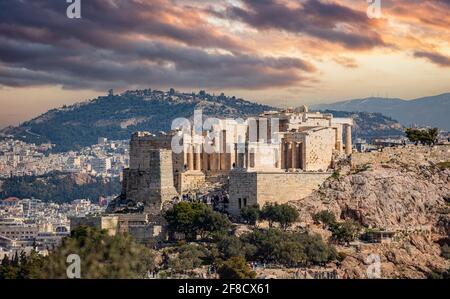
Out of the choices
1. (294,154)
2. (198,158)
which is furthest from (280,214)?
(198,158)

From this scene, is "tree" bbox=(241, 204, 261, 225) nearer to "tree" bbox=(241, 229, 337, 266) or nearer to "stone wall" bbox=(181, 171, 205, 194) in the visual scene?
"tree" bbox=(241, 229, 337, 266)

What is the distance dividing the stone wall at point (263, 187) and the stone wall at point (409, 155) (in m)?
6.95

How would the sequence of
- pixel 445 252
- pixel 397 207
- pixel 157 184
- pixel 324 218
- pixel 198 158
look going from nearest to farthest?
1. pixel 324 218
2. pixel 445 252
3. pixel 157 184
4. pixel 397 207
5. pixel 198 158

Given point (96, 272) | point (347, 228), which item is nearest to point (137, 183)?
point (347, 228)

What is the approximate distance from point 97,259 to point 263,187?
2015 cm

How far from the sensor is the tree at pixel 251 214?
66688 mm

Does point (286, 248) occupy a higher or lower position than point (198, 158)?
lower

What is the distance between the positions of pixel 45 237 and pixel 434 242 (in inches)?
3557

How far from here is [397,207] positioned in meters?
71.9

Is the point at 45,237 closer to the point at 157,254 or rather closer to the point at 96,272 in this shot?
the point at 157,254

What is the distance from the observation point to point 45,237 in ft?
506

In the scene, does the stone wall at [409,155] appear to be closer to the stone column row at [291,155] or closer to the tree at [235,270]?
the stone column row at [291,155]

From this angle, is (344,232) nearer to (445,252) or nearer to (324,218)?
(324,218)
